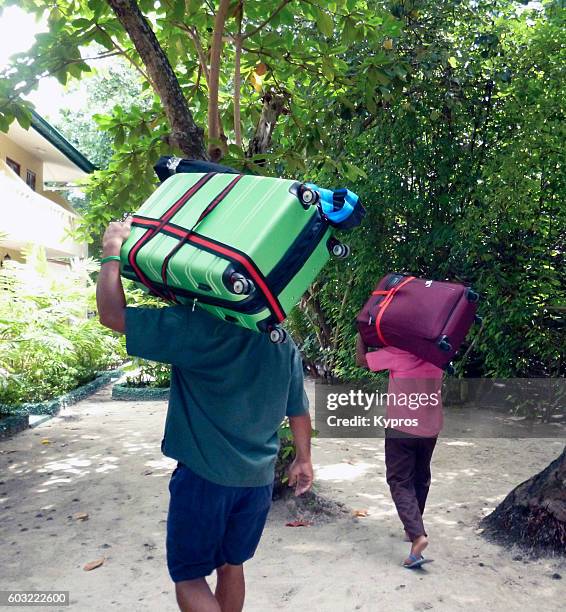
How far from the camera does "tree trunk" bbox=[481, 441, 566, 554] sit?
13.1 ft

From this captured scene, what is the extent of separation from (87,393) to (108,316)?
10.4 metres

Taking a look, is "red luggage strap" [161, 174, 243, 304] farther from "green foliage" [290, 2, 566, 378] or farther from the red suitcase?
"green foliage" [290, 2, 566, 378]

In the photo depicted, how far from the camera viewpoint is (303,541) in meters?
4.36

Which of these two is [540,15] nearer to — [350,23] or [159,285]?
[350,23]

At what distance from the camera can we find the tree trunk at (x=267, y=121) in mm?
5633

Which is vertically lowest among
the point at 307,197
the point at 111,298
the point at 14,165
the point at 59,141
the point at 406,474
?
the point at 406,474

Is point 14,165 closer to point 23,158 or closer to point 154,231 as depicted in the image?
point 23,158

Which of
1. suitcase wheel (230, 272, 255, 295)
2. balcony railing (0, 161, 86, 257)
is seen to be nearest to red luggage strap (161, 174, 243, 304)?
suitcase wheel (230, 272, 255, 295)

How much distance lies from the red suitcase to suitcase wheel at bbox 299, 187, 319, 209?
70.7 inches

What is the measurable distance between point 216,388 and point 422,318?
5.76 ft

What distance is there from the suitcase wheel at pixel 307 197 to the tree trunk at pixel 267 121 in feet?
11.8

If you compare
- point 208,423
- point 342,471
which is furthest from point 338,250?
point 342,471

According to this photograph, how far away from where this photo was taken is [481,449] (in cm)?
716

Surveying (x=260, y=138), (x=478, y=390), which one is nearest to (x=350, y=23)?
(x=260, y=138)
